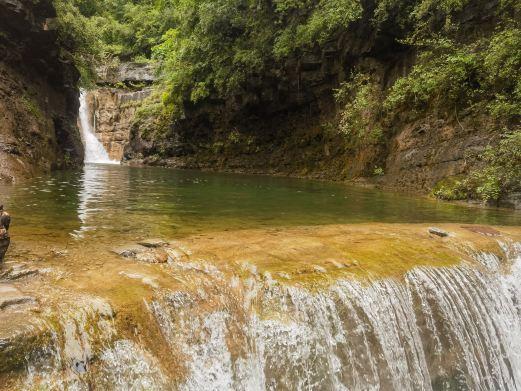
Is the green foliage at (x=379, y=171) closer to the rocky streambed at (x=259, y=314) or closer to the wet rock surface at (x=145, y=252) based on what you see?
the rocky streambed at (x=259, y=314)

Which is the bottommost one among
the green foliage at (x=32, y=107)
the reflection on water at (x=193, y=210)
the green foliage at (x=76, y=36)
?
the reflection on water at (x=193, y=210)

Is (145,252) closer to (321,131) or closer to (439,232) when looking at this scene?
(439,232)

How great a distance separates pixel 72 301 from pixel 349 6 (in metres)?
14.1

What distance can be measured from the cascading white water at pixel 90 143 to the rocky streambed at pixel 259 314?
90.2ft

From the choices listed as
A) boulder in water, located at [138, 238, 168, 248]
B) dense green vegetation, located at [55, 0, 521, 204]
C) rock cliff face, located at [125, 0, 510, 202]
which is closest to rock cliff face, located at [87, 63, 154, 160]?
→ rock cliff face, located at [125, 0, 510, 202]

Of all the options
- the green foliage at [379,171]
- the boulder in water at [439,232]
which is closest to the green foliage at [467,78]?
the green foliage at [379,171]

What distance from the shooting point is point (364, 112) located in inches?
622

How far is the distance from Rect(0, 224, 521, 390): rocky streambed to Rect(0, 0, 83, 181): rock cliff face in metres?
9.58

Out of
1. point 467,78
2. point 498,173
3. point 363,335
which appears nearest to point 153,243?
point 363,335

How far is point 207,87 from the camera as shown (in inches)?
880

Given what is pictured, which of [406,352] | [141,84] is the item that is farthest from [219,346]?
[141,84]

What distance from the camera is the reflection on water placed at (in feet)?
Answer: 20.4

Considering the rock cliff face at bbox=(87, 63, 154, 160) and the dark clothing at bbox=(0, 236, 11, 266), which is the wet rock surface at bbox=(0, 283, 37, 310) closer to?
the dark clothing at bbox=(0, 236, 11, 266)

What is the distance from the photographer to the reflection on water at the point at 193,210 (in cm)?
622
